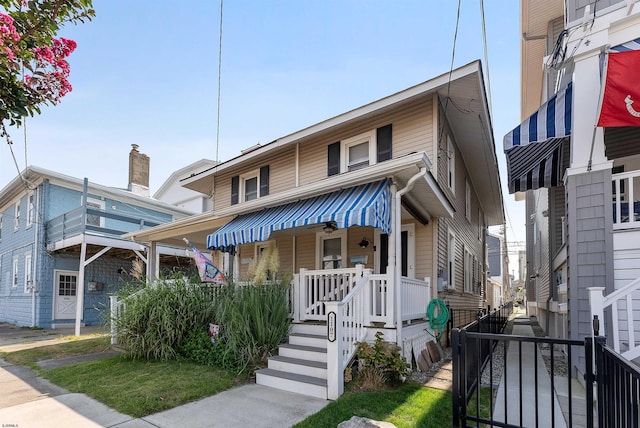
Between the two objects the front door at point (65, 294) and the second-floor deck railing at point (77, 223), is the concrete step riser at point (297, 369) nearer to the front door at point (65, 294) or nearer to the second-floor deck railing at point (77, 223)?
the second-floor deck railing at point (77, 223)

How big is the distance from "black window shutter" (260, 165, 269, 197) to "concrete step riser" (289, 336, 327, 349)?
553 cm

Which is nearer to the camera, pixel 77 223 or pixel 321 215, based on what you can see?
pixel 321 215

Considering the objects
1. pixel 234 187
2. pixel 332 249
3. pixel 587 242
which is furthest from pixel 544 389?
pixel 234 187

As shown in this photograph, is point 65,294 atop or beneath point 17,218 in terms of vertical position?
beneath

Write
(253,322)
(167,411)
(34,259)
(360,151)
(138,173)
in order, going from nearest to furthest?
(167,411), (253,322), (360,151), (34,259), (138,173)

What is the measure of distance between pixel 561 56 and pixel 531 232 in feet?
56.2

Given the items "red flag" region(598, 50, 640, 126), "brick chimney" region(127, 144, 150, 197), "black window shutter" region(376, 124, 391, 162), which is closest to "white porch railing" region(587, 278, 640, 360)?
"red flag" region(598, 50, 640, 126)

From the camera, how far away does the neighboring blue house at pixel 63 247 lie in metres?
14.4

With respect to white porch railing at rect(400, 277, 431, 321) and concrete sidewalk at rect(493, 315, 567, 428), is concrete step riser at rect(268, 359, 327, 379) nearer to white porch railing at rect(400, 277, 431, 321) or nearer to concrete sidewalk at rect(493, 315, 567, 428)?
white porch railing at rect(400, 277, 431, 321)

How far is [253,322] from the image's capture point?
6.91 meters

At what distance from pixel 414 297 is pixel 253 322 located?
307 centimetres

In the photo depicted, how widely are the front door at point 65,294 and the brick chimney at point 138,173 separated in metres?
4.79

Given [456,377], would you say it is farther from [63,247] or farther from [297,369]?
[63,247]

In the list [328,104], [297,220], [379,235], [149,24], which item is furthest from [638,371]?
[328,104]
